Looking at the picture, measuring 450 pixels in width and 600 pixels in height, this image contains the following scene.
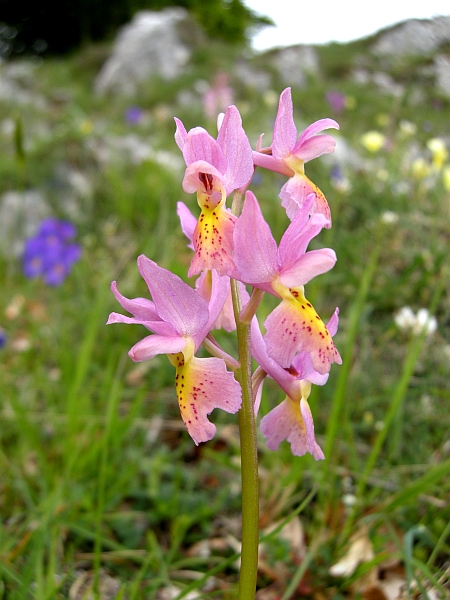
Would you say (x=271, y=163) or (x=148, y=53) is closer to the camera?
(x=271, y=163)

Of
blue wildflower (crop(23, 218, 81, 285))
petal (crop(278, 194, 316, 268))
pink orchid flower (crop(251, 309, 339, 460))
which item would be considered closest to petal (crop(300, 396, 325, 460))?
pink orchid flower (crop(251, 309, 339, 460))

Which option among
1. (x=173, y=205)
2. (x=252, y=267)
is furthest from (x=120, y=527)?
(x=173, y=205)

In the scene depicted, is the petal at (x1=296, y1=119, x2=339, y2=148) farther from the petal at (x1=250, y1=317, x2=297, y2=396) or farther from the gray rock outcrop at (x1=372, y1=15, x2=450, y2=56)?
the gray rock outcrop at (x1=372, y1=15, x2=450, y2=56)

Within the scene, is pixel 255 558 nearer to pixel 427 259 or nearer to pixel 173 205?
pixel 427 259

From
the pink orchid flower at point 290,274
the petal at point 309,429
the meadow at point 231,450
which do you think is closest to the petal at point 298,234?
the pink orchid flower at point 290,274

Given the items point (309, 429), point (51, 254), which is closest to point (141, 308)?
point (309, 429)

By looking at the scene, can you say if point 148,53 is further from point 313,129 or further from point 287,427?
point 287,427

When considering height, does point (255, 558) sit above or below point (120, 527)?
above
